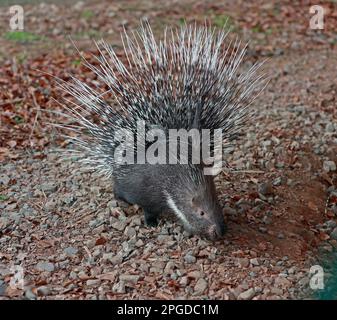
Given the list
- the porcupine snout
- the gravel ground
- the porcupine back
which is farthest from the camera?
the porcupine back

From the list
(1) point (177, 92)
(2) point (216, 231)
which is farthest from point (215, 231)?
(1) point (177, 92)

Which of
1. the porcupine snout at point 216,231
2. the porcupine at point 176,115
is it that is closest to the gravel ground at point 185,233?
the porcupine snout at point 216,231

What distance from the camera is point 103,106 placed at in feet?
13.4

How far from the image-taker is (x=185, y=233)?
4004mm

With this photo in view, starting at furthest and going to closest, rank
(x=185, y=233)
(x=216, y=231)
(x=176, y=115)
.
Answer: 1. (x=185, y=233)
2. (x=176, y=115)
3. (x=216, y=231)

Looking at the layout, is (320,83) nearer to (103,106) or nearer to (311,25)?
(311,25)

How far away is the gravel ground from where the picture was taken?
3.60 m

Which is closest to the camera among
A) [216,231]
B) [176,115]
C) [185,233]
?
[216,231]

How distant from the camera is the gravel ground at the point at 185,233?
11.8 ft

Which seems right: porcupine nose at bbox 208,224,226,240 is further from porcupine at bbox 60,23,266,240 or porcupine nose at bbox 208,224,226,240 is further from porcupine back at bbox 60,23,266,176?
porcupine back at bbox 60,23,266,176

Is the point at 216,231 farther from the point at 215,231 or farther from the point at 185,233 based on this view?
the point at 185,233

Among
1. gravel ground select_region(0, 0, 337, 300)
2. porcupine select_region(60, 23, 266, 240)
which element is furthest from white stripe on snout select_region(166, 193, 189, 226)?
gravel ground select_region(0, 0, 337, 300)

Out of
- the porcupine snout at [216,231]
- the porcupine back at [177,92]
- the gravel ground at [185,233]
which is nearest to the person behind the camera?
the gravel ground at [185,233]

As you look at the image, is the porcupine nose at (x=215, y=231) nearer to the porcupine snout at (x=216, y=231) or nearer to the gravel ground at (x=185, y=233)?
the porcupine snout at (x=216, y=231)
